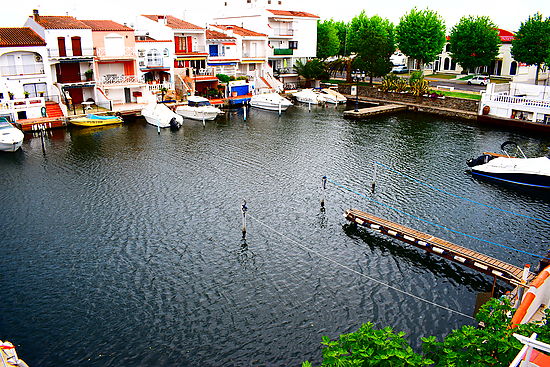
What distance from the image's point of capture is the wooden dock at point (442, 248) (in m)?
24.6

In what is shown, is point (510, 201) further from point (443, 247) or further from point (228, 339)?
point (228, 339)

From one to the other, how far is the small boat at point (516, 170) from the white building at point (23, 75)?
→ 52965 millimetres

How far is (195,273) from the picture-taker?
85.0ft

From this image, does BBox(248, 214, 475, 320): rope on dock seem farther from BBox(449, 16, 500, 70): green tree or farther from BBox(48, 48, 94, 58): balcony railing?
BBox(449, 16, 500, 70): green tree

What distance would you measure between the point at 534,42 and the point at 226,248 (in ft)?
248

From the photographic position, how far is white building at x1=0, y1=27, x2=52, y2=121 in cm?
5844

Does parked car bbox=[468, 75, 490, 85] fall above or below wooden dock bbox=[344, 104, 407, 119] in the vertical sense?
above

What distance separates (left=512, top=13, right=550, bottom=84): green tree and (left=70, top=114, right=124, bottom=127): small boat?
6868cm

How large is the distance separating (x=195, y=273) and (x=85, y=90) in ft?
170

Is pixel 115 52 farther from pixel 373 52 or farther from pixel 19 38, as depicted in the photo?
pixel 373 52

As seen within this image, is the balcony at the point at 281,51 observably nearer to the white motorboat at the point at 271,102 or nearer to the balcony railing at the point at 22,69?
the white motorboat at the point at 271,102

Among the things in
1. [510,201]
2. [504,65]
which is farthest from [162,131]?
[504,65]

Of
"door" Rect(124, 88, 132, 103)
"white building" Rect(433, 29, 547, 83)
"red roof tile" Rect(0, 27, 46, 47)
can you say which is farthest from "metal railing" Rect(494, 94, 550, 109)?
"red roof tile" Rect(0, 27, 46, 47)

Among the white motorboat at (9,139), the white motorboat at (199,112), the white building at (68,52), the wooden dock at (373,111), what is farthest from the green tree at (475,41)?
the white motorboat at (9,139)
